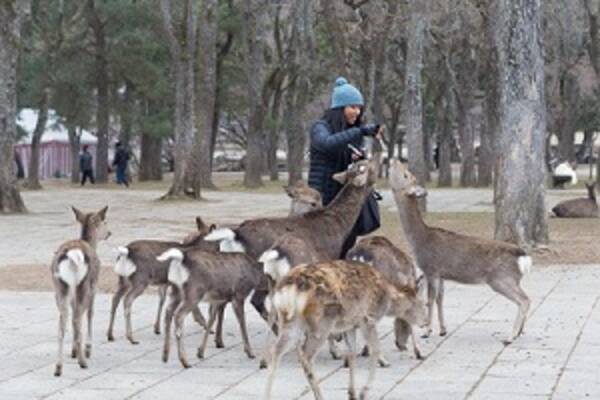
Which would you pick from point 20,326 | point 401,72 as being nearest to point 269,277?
point 20,326

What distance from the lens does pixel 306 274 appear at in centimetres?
848

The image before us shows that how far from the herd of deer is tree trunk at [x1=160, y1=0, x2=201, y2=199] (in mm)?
22969

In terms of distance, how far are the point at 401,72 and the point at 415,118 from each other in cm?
2603

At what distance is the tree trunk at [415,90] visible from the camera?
26.3 metres

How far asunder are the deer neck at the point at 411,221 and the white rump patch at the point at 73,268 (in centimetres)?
294

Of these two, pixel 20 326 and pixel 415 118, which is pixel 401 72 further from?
pixel 20 326

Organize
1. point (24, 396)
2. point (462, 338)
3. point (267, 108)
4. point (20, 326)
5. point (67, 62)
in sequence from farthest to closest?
1. point (267, 108)
2. point (67, 62)
3. point (20, 326)
4. point (462, 338)
5. point (24, 396)

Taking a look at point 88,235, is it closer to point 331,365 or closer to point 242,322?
point 242,322

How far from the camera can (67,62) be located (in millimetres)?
48406

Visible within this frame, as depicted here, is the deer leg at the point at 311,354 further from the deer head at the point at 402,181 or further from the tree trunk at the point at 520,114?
the tree trunk at the point at 520,114

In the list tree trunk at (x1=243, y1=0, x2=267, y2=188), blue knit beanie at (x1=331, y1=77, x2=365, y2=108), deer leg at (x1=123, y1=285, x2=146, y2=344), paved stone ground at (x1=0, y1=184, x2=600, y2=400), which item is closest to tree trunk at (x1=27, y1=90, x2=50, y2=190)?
tree trunk at (x1=243, y1=0, x2=267, y2=188)

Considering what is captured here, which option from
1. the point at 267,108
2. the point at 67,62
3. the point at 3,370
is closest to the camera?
the point at 3,370

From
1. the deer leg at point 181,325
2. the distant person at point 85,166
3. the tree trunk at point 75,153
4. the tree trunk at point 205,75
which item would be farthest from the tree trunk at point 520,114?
the tree trunk at point 75,153

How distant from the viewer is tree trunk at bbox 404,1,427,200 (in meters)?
26.3
